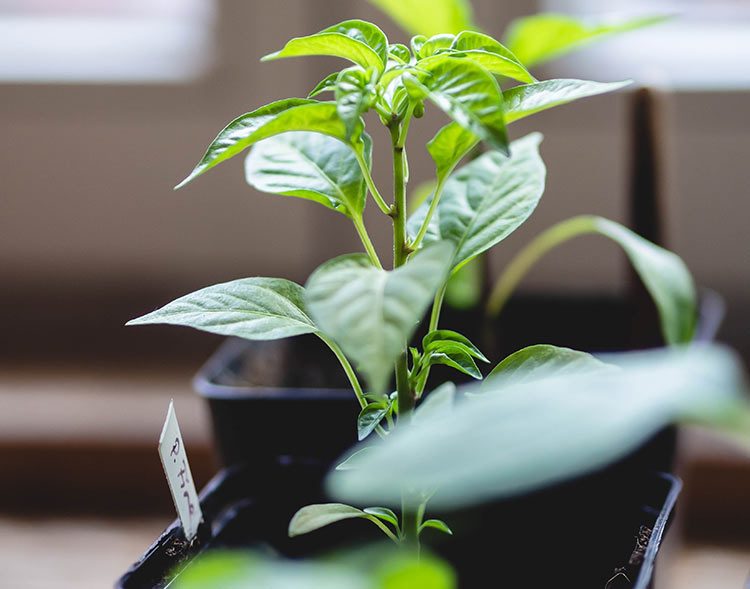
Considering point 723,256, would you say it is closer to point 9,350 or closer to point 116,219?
point 116,219

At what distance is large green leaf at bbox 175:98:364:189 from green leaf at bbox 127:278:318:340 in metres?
0.06

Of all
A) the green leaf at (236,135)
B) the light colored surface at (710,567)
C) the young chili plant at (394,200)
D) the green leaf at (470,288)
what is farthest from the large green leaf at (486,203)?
the light colored surface at (710,567)

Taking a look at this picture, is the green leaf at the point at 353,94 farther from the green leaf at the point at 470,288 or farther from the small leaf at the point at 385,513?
the green leaf at the point at 470,288

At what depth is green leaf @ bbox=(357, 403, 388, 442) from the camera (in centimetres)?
38

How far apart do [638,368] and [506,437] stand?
4cm

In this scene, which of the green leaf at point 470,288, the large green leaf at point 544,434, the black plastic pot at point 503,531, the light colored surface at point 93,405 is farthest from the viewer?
the light colored surface at point 93,405

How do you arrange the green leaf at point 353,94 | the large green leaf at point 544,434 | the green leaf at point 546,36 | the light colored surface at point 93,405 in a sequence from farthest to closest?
the light colored surface at point 93,405, the green leaf at point 546,36, the green leaf at point 353,94, the large green leaf at point 544,434

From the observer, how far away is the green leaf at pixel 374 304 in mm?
268

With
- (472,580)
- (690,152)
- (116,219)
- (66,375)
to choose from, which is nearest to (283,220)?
(116,219)

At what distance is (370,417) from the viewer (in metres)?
0.39

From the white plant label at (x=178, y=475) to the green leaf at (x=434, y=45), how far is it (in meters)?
0.19

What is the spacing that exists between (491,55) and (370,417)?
157mm

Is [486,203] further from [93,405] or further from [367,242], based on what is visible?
[93,405]

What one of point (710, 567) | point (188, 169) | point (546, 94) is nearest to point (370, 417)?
point (546, 94)
